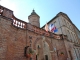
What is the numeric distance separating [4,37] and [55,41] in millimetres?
8434

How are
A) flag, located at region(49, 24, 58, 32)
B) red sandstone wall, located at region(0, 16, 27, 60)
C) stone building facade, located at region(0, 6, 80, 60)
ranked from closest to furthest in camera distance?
red sandstone wall, located at region(0, 16, 27, 60) < stone building facade, located at region(0, 6, 80, 60) < flag, located at region(49, 24, 58, 32)

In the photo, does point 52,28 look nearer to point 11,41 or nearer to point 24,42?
point 24,42

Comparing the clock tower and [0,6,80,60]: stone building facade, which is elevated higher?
the clock tower

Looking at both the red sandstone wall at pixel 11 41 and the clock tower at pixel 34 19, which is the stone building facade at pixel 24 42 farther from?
the clock tower at pixel 34 19

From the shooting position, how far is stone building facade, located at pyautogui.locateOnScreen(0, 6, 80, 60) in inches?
256

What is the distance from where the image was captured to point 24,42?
27.2 ft

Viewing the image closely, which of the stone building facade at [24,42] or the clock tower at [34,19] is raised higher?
the clock tower at [34,19]

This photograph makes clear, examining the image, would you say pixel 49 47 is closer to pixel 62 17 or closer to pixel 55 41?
pixel 55 41

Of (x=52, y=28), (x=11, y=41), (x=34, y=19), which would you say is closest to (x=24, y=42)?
(x=11, y=41)

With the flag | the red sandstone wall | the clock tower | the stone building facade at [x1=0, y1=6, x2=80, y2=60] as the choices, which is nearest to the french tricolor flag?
the flag

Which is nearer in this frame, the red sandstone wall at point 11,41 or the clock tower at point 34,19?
the red sandstone wall at point 11,41

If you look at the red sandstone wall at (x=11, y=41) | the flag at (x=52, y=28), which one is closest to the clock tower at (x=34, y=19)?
the flag at (x=52, y=28)

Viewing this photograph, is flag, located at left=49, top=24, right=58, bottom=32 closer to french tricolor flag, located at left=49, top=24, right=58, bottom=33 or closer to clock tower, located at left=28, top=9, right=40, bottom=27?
french tricolor flag, located at left=49, top=24, right=58, bottom=33

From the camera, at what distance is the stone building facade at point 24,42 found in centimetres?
651
